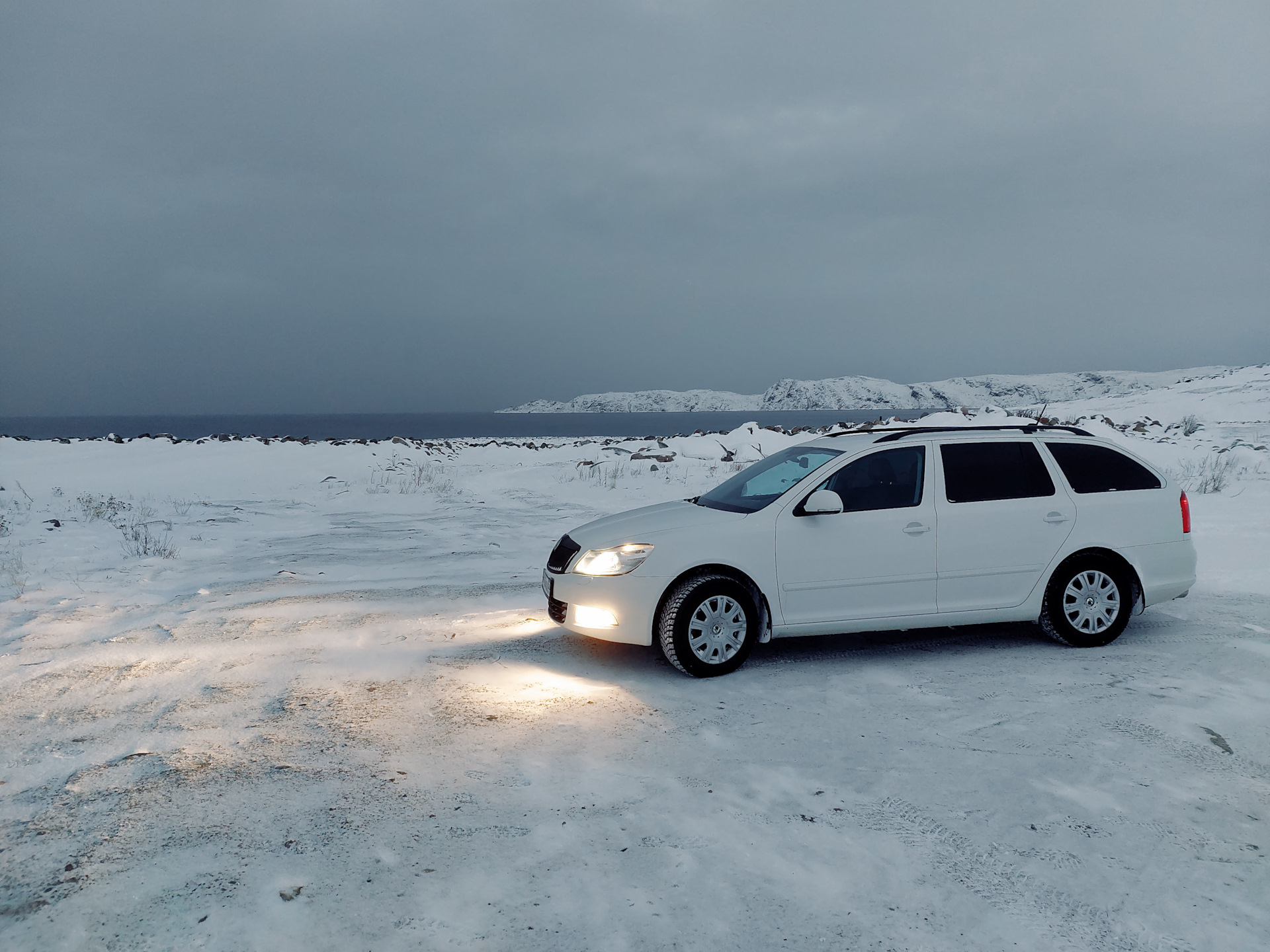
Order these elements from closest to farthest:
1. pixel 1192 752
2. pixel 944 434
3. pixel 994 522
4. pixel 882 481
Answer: pixel 1192 752 < pixel 994 522 < pixel 882 481 < pixel 944 434

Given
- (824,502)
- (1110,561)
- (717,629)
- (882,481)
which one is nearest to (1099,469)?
(1110,561)

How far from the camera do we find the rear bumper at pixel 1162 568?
6.68 metres

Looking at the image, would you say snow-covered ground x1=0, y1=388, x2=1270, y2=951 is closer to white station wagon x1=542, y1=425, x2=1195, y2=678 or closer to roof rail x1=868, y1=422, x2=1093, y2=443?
white station wagon x1=542, y1=425, x2=1195, y2=678

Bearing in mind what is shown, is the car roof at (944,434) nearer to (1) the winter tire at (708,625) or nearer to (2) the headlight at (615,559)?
(1) the winter tire at (708,625)

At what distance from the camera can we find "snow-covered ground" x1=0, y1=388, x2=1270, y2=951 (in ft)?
10.1

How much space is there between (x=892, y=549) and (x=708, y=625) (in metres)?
1.51

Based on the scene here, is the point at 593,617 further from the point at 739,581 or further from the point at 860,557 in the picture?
the point at 860,557

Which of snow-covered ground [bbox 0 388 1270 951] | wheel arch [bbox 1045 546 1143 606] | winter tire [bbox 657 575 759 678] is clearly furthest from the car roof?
snow-covered ground [bbox 0 388 1270 951]

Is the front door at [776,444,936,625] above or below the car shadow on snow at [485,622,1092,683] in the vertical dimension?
above

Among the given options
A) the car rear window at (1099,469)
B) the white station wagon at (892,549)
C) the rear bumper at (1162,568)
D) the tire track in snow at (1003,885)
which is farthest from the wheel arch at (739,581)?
the rear bumper at (1162,568)

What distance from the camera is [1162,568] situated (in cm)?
673

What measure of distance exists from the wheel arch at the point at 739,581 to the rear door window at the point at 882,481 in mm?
920

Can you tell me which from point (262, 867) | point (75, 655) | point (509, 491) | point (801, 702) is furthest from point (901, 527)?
point (509, 491)

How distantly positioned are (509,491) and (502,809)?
14887mm
